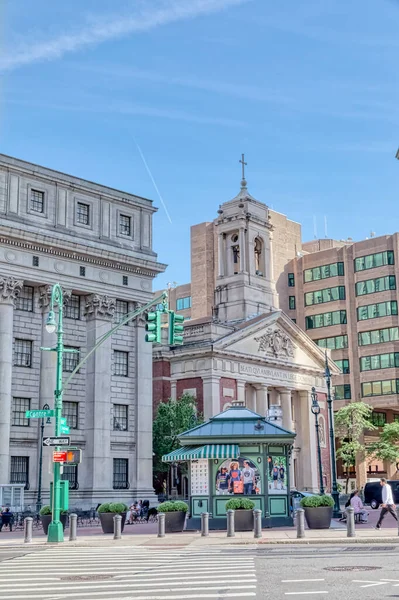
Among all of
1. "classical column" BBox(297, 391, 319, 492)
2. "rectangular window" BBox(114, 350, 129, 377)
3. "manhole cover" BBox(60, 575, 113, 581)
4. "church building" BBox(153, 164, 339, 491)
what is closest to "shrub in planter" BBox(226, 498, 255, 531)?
"manhole cover" BBox(60, 575, 113, 581)

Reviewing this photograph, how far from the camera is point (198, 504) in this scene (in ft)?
108

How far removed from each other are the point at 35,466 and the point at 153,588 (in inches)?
1344

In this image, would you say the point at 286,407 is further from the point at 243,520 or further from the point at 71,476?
the point at 243,520

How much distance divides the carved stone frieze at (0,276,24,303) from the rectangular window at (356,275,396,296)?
167ft

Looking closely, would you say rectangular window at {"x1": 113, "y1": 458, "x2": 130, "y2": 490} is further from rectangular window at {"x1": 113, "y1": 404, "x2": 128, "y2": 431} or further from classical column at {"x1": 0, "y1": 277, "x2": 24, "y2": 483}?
classical column at {"x1": 0, "y1": 277, "x2": 24, "y2": 483}

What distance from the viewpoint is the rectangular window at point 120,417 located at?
51688 mm

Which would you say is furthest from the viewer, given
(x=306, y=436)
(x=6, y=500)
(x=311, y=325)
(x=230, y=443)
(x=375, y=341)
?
(x=311, y=325)

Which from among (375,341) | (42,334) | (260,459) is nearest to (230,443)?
(260,459)

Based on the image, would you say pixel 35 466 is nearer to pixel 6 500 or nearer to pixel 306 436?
pixel 6 500

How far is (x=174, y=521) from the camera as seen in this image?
3142 cm

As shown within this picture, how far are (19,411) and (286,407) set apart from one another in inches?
1220

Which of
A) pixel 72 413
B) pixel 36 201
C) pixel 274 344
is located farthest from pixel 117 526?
pixel 274 344

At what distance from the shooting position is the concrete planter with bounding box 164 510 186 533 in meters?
31.3

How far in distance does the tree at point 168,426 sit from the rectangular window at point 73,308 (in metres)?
13.1
